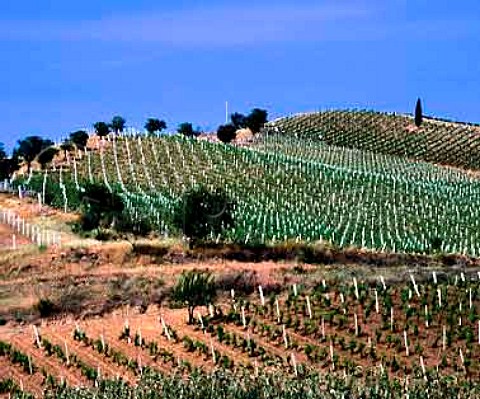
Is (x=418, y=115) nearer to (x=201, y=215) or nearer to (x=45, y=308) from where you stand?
(x=201, y=215)

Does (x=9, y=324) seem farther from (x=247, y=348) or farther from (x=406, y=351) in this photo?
(x=406, y=351)

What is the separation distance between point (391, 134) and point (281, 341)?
88497 millimetres

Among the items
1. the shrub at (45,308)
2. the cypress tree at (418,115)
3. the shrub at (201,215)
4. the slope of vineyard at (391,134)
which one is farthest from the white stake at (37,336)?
the cypress tree at (418,115)

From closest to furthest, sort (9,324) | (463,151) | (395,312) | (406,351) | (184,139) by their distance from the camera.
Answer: (406,351), (395,312), (9,324), (184,139), (463,151)

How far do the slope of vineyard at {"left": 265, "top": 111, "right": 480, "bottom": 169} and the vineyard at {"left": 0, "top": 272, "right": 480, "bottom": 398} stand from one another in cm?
7248

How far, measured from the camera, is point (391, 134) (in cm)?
12550

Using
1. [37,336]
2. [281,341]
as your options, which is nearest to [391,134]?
[281,341]

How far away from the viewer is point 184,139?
10500 cm

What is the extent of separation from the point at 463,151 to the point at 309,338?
3288 inches

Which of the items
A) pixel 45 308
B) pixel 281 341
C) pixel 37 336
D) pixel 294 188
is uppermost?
pixel 294 188

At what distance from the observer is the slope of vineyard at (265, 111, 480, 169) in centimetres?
11825

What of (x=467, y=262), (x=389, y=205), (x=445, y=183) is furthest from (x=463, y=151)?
(x=467, y=262)

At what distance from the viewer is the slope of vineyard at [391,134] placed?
118 meters

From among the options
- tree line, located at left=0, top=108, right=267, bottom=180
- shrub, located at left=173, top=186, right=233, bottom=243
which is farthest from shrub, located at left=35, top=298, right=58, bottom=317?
tree line, located at left=0, top=108, right=267, bottom=180
